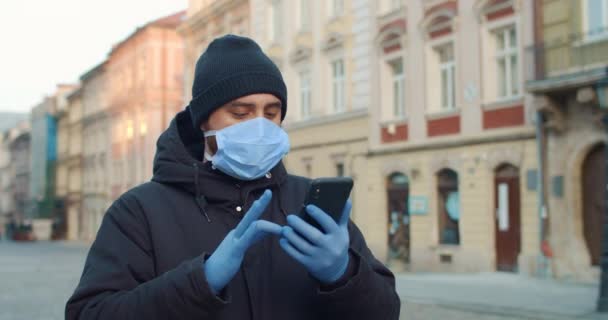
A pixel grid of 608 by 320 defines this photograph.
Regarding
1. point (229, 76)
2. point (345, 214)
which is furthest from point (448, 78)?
point (345, 214)

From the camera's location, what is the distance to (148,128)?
46.8m

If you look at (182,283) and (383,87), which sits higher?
(383,87)

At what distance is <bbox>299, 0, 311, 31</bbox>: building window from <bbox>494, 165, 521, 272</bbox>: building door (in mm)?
11427

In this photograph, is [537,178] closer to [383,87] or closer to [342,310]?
[383,87]

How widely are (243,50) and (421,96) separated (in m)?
19.4

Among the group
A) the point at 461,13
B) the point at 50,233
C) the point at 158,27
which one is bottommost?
the point at 50,233

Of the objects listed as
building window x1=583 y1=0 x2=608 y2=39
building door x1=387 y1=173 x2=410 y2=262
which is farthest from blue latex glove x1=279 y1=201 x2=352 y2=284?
building door x1=387 y1=173 x2=410 y2=262

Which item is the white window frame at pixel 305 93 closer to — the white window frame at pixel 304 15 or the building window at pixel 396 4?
the white window frame at pixel 304 15

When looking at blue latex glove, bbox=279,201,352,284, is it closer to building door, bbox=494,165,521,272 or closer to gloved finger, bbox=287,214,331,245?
gloved finger, bbox=287,214,331,245

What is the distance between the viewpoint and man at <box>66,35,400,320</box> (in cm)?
192

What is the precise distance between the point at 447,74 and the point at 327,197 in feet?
64.0

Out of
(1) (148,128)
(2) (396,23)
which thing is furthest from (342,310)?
(1) (148,128)

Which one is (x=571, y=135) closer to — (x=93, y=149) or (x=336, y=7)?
(x=336, y=7)

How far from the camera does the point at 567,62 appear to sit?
16469 millimetres
